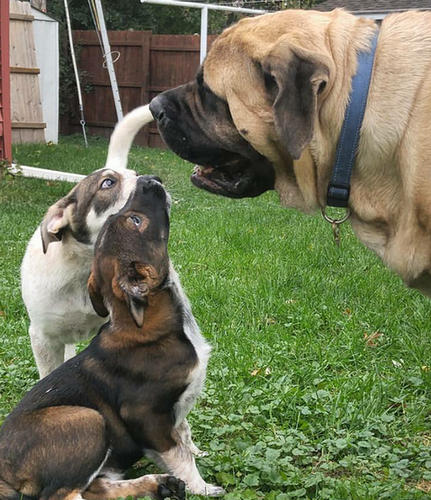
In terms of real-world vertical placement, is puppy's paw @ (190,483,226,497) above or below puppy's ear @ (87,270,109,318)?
below

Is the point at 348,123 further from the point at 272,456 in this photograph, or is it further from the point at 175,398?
the point at 272,456

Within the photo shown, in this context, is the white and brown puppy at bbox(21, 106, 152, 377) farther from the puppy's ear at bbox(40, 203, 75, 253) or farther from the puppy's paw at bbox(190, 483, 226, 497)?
the puppy's paw at bbox(190, 483, 226, 497)

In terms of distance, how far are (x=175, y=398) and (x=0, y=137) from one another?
787 cm

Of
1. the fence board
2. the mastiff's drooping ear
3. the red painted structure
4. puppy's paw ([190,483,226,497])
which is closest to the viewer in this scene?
the mastiff's drooping ear

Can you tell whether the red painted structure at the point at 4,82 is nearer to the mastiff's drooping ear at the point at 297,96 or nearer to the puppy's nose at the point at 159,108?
the puppy's nose at the point at 159,108

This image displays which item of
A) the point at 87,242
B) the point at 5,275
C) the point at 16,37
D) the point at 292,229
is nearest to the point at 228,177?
the point at 87,242

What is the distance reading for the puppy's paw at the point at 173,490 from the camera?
125 inches

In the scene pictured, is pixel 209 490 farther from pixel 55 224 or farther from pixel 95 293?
pixel 55 224

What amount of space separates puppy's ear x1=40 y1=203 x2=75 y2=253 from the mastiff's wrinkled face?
2.96 feet

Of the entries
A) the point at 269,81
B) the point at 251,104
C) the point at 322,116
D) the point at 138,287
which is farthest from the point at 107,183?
the point at 322,116

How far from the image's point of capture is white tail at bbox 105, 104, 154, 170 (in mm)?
4664

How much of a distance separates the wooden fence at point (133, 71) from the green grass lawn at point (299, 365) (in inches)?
503

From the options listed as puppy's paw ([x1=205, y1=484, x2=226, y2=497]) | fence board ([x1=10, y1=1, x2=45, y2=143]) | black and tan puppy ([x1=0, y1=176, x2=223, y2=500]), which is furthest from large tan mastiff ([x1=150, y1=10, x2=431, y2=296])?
fence board ([x1=10, y1=1, x2=45, y2=143])

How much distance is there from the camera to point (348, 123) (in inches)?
114
